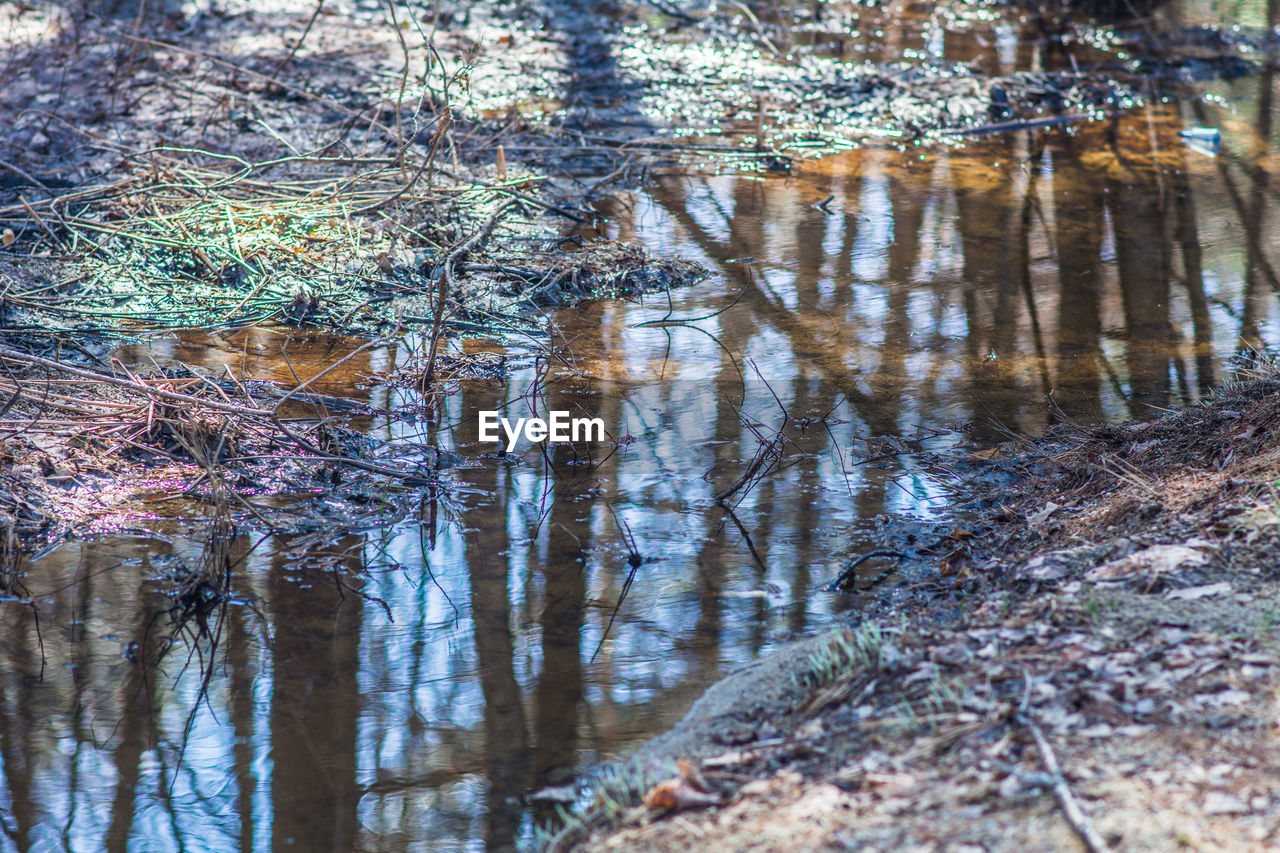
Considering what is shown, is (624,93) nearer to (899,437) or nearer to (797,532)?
(899,437)

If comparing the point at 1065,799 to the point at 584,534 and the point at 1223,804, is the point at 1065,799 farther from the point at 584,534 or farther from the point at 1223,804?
the point at 584,534

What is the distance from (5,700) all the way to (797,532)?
10.4ft

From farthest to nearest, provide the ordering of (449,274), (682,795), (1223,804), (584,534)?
(449,274) → (584,534) → (682,795) → (1223,804)

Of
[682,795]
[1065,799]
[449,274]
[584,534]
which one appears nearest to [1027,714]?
[1065,799]

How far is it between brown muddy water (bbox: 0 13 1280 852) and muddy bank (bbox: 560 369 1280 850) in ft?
1.65

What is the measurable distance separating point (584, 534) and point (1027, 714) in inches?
92.3

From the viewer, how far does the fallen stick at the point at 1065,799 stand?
2602 mm

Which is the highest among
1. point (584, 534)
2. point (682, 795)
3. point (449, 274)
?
point (449, 274)

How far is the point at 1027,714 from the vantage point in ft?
10.1

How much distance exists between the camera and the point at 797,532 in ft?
16.4

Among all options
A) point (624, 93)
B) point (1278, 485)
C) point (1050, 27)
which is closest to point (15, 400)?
point (1278, 485)

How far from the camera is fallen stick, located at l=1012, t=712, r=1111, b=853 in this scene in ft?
8.54

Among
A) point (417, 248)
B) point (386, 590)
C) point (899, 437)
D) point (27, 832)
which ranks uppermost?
point (417, 248)

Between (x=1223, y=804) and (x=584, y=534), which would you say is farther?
(x=584, y=534)
